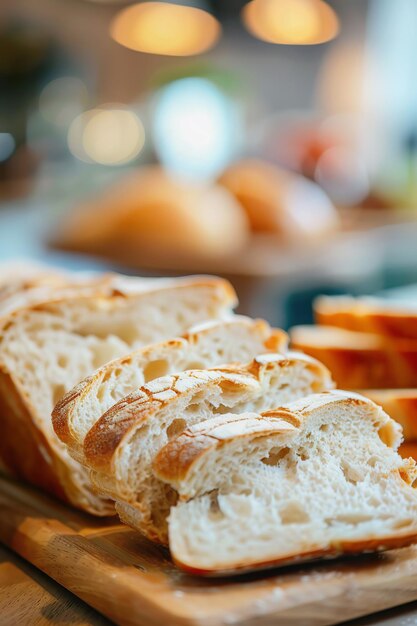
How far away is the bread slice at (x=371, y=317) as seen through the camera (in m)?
2.32

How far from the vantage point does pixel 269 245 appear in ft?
19.3

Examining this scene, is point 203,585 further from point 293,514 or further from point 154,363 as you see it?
point 154,363

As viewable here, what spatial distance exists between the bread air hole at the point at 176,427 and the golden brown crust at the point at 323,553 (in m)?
0.24

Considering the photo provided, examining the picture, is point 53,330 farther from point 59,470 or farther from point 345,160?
point 345,160

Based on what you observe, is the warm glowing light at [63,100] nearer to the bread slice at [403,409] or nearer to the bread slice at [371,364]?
the bread slice at [371,364]

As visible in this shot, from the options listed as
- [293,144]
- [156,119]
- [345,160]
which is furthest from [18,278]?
[156,119]

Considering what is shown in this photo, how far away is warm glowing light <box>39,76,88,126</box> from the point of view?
9859 millimetres

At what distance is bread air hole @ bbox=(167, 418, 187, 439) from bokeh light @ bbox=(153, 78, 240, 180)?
30.4ft

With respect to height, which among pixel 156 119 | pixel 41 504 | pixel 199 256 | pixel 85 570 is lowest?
pixel 156 119

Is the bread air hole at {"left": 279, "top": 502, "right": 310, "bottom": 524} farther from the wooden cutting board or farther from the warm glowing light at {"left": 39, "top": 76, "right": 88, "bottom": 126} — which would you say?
the warm glowing light at {"left": 39, "top": 76, "right": 88, "bottom": 126}

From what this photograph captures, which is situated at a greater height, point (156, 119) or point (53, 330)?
point (53, 330)

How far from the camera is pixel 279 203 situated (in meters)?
6.16

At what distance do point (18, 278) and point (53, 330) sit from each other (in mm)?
385

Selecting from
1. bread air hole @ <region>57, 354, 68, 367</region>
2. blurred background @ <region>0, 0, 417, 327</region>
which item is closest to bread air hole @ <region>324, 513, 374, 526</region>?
bread air hole @ <region>57, 354, 68, 367</region>
